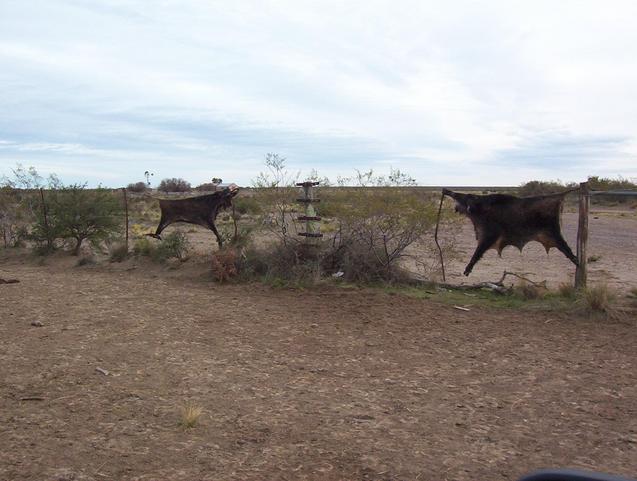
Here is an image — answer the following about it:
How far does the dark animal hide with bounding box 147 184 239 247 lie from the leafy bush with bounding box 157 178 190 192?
68256mm

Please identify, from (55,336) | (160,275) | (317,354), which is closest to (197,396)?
(317,354)

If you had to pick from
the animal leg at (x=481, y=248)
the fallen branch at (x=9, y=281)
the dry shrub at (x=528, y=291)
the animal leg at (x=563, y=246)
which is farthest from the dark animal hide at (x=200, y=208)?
the animal leg at (x=563, y=246)

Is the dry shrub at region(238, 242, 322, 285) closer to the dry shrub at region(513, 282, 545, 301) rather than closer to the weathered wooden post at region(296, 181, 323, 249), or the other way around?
the weathered wooden post at region(296, 181, 323, 249)

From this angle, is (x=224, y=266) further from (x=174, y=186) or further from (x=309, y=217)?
(x=174, y=186)

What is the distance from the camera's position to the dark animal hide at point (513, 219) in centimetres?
1118

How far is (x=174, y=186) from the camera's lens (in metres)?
83.9

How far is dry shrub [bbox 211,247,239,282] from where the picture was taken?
1331 centimetres

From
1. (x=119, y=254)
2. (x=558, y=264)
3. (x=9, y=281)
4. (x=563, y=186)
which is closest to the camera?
(x=9, y=281)

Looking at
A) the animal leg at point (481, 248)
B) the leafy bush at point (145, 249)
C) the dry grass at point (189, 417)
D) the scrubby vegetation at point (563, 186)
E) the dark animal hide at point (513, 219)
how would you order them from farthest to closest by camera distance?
the scrubby vegetation at point (563, 186) → the leafy bush at point (145, 249) → the animal leg at point (481, 248) → the dark animal hide at point (513, 219) → the dry grass at point (189, 417)

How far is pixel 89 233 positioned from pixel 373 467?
1538 cm

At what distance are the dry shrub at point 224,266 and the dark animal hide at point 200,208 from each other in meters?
1.49

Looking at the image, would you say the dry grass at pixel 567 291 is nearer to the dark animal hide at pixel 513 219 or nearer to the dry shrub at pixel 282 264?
the dark animal hide at pixel 513 219

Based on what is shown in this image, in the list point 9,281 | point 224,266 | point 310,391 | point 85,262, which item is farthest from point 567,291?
point 85,262

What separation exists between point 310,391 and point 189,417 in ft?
4.84
